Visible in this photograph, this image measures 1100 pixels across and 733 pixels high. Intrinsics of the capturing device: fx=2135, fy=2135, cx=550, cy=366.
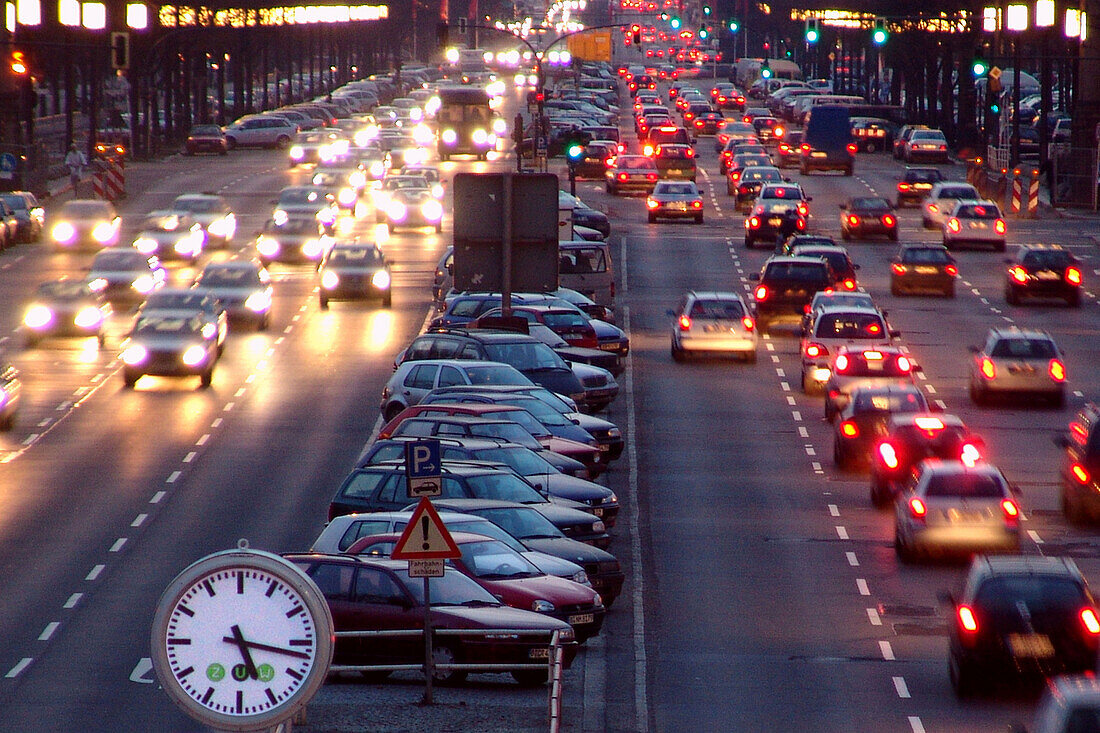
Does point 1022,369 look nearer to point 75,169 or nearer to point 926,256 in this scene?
point 926,256

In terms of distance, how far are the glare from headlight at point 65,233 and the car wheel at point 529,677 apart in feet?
162

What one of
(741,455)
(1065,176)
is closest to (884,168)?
(1065,176)

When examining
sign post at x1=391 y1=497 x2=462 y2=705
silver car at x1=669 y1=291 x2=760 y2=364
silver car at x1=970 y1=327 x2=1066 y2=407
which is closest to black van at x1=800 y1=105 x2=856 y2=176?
silver car at x1=669 y1=291 x2=760 y2=364

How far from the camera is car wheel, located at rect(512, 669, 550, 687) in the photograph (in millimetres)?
19734

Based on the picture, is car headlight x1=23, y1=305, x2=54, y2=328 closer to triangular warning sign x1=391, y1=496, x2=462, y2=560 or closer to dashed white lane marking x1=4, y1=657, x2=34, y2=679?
dashed white lane marking x1=4, y1=657, x2=34, y2=679

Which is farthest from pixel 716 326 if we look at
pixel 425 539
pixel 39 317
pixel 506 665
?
pixel 425 539

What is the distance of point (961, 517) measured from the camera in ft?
93.0

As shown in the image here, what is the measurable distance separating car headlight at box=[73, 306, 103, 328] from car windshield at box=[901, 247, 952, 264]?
72.2ft

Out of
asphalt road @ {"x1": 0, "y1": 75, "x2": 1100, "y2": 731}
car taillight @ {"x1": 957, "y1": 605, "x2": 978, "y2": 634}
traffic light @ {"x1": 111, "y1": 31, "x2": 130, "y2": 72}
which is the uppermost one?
traffic light @ {"x1": 111, "y1": 31, "x2": 130, "y2": 72}

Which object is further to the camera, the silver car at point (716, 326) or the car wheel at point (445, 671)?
the silver car at point (716, 326)

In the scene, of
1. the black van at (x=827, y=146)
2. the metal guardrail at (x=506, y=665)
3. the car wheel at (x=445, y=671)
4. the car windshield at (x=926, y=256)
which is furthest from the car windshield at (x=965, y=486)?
the black van at (x=827, y=146)

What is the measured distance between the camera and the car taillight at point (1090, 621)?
20.6m

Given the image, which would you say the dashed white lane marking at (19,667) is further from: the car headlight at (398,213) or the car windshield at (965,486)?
the car headlight at (398,213)

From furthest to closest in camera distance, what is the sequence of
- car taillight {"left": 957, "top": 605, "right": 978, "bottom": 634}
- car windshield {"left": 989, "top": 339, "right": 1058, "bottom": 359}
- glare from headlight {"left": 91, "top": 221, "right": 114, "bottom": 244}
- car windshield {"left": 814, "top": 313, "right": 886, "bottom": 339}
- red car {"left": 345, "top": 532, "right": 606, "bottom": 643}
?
glare from headlight {"left": 91, "top": 221, "right": 114, "bottom": 244} < car windshield {"left": 814, "top": 313, "right": 886, "bottom": 339} < car windshield {"left": 989, "top": 339, "right": 1058, "bottom": 359} < red car {"left": 345, "top": 532, "right": 606, "bottom": 643} < car taillight {"left": 957, "top": 605, "right": 978, "bottom": 634}
